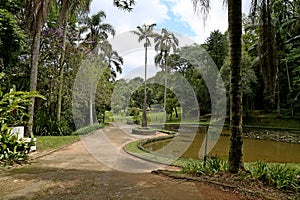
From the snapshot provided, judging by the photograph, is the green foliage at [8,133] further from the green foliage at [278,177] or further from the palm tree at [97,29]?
the palm tree at [97,29]

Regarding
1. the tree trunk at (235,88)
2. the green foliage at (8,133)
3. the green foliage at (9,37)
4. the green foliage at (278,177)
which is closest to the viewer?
the green foliage at (8,133)

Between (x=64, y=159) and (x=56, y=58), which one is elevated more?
(x=56, y=58)

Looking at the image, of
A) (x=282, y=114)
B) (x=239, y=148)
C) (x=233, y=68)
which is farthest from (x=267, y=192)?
(x=282, y=114)

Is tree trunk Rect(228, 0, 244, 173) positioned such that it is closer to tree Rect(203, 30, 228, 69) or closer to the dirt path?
the dirt path

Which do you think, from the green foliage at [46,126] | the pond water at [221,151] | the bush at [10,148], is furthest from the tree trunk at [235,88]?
the green foliage at [46,126]

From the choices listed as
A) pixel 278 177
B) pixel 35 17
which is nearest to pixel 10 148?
pixel 278 177

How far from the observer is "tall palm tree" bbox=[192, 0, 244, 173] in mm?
4754

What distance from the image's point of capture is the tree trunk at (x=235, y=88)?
4.75m

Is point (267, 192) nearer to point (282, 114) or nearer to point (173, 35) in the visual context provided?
point (173, 35)

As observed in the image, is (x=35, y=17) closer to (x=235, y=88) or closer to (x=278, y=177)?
(x=235, y=88)

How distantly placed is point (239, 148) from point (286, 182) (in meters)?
0.93

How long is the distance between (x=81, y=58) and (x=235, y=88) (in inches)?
450

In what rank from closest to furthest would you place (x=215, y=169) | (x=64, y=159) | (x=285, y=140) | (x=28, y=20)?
(x=215, y=169) → (x=64, y=159) → (x=28, y=20) → (x=285, y=140)

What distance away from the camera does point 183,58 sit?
27984 mm
